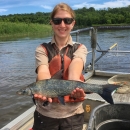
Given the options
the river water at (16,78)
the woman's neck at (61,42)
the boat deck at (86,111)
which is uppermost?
the woman's neck at (61,42)

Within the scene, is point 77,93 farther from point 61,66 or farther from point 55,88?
point 61,66

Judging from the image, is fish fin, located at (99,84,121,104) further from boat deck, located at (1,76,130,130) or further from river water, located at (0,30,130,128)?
river water, located at (0,30,130,128)

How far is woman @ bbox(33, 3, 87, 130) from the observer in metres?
2.59

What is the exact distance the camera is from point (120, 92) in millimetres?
5227

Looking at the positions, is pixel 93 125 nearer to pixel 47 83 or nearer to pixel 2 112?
pixel 47 83

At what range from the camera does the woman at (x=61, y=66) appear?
2.59m

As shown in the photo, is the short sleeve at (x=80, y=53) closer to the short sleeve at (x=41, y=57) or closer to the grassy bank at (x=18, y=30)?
the short sleeve at (x=41, y=57)

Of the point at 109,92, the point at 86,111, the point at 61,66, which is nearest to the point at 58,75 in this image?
the point at 61,66

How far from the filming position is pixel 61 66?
8.81ft

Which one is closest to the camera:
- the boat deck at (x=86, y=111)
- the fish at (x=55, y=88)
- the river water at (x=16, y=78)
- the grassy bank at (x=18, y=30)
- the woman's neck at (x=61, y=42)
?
the fish at (x=55, y=88)

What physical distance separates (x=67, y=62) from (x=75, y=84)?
0.33 meters

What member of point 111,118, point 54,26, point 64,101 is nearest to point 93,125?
point 111,118

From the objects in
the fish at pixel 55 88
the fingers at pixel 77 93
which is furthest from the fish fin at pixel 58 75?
the fingers at pixel 77 93

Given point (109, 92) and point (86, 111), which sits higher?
point (109, 92)
